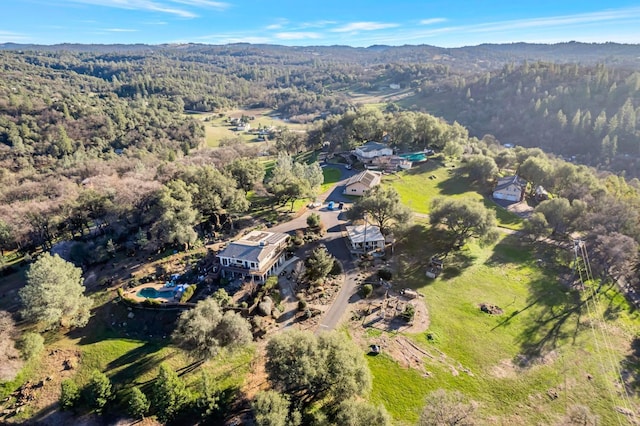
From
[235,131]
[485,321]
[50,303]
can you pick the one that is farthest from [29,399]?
[235,131]

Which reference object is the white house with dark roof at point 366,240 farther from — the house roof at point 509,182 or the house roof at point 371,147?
the house roof at point 371,147

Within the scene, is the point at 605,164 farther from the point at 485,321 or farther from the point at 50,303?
the point at 50,303

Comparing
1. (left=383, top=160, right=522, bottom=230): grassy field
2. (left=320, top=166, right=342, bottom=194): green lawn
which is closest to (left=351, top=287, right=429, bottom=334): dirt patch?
(left=383, top=160, right=522, bottom=230): grassy field

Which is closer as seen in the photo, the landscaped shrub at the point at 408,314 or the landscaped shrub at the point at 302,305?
the landscaped shrub at the point at 408,314

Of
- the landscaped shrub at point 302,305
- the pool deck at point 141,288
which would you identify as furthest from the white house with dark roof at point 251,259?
the pool deck at point 141,288

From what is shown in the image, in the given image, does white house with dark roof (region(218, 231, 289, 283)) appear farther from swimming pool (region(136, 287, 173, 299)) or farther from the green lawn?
the green lawn

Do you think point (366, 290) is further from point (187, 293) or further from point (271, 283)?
point (187, 293)
